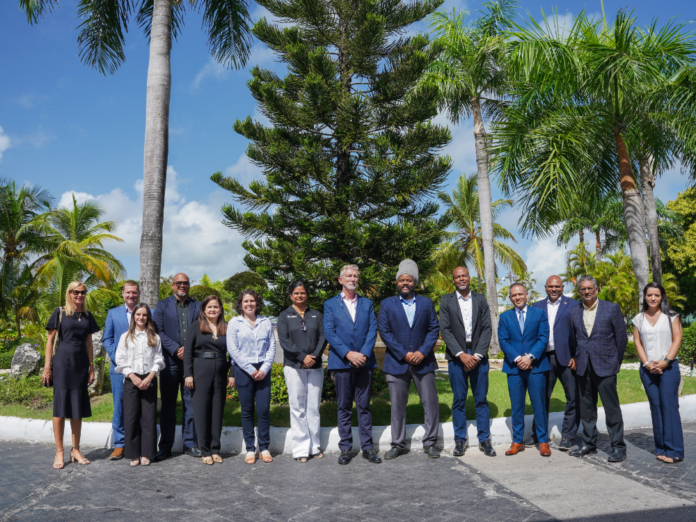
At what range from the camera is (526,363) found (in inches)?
212

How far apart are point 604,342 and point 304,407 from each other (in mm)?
3206

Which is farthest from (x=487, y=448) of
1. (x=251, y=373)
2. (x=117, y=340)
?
(x=117, y=340)

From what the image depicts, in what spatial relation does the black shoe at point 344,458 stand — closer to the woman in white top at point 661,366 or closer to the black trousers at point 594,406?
the black trousers at point 594,406

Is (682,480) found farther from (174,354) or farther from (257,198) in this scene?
(257,198)

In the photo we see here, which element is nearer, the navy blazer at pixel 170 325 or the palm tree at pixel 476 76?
the navy blazer at pixel 170 325

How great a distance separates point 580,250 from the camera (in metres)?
33.8

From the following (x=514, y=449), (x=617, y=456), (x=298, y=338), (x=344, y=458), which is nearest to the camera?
(x=617, y=456)

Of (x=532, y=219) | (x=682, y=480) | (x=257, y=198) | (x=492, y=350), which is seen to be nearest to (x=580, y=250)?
(x=492, y=350)

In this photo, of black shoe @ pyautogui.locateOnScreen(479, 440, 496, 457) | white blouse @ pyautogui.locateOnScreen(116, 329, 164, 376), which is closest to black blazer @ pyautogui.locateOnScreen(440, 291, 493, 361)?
black shoe @ pyautogui.locateOnScreen(479, 440, 496, 457)

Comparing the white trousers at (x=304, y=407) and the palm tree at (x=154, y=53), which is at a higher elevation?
the palm tree at (x=154, y=53)

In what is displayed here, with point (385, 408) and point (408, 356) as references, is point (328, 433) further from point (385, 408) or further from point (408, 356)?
point (385, 408)

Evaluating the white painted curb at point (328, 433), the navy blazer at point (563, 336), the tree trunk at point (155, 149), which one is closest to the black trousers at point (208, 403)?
the white painted curb at point (328, 433)

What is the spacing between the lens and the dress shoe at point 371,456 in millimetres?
5144

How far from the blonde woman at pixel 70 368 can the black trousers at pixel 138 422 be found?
0.48 m
